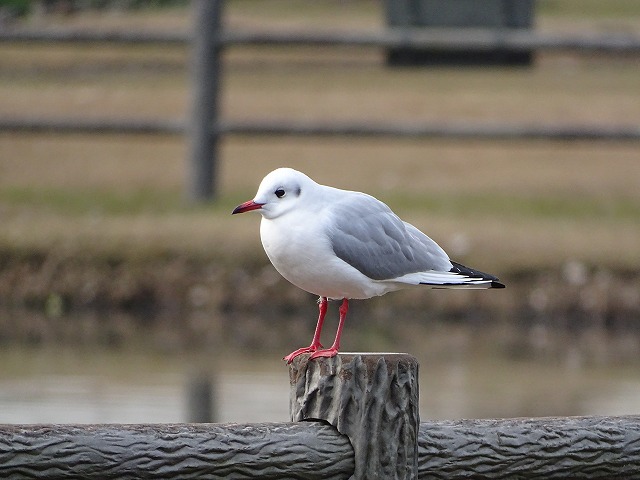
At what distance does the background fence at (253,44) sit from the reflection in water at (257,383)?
124 centimetres

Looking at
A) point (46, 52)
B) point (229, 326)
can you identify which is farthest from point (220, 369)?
point (46, 52)

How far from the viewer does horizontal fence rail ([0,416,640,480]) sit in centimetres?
202

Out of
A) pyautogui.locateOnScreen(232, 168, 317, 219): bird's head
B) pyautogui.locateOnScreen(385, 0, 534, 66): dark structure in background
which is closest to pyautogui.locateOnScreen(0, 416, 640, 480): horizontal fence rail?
pyautogui.locateOnScreen(232, 168, 317, 219): bird's head

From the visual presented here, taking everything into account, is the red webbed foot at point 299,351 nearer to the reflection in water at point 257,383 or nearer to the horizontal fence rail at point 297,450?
the horizontal fence rail at point 297,450

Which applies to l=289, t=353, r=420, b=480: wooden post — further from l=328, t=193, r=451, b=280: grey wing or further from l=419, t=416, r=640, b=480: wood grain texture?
l=328, t=193, r=451, b=280: grey wing

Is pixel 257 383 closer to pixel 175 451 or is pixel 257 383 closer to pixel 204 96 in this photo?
pixel 204 96

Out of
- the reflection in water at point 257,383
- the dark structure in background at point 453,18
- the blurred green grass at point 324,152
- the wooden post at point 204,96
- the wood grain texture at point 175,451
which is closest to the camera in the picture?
the wood grain texture at point 175,451

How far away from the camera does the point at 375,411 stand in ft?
7.22

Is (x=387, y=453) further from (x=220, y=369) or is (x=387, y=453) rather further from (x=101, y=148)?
(x=101, y=148)

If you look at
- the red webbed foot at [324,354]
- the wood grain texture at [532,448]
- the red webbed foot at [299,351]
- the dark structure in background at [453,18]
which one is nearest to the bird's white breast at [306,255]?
the red webbed foot at [299,351]

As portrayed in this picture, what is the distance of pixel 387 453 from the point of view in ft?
7.22

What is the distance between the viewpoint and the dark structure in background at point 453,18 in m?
6.98

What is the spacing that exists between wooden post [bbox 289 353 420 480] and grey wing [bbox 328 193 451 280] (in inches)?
13.7

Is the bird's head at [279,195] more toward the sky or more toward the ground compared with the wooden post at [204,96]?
more toward the ground
